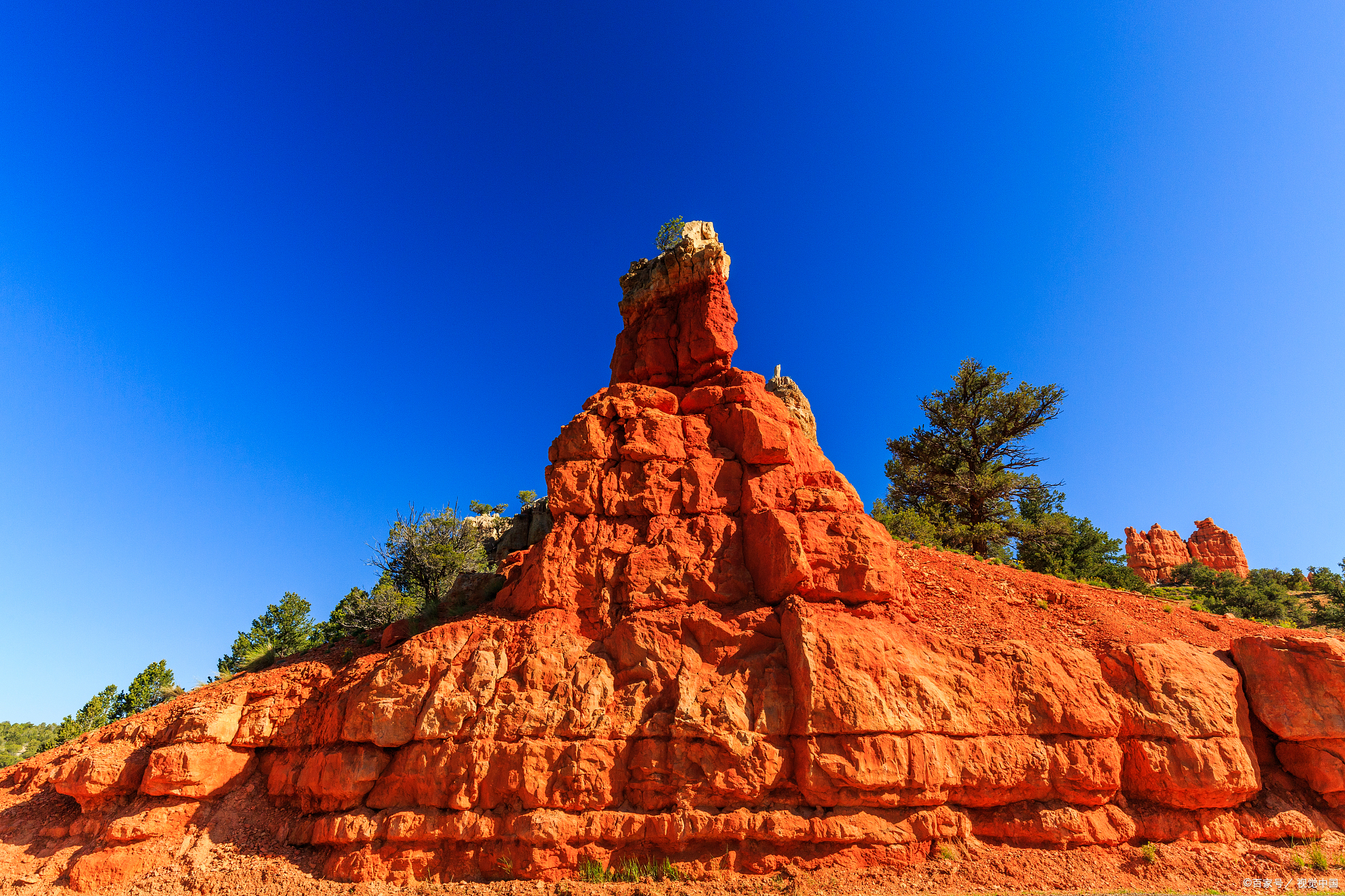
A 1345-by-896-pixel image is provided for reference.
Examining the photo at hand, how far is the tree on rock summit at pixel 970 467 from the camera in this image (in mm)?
27484

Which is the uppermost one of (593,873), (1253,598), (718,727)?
(1253,598)

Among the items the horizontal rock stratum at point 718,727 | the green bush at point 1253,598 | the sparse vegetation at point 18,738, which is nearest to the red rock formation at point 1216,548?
the green bush at point 1253,598

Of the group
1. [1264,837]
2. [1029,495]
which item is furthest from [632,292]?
[1029,495]

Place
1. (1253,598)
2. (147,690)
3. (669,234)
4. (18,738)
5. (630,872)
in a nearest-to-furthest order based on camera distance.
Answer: (630,872) → (669,234) → (147,690) → (1253,598) → (18,738)

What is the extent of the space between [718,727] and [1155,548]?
119613 millimetres

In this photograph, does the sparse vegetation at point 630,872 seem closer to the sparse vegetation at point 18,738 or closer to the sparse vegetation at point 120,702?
the sparse vegetation at point 120,702

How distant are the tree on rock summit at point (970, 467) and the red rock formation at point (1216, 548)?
308 ft

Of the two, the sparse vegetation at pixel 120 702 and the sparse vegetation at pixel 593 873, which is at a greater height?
the sparse vegetation at pixel 120 702

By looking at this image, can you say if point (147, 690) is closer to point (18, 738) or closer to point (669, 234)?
point (669, 234)

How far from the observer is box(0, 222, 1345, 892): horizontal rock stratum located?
1030 cm

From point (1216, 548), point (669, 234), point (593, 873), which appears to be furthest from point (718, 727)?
point (1216, 548)

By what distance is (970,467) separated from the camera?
31391 millimetres

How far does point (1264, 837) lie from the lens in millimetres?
10805

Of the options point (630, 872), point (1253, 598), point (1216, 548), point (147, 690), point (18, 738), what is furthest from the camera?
Answer: point (1216, 548)
